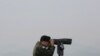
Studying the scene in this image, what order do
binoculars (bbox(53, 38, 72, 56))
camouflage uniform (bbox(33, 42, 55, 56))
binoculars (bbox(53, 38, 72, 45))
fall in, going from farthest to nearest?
camouflage uniform (bbox(33, 42, 55, 56))
binoculars (bbox(53, 38, 72, 45))
binoculars (bbox(53, 38, 72, 56))

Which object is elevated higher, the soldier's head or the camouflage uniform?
the soldier's head

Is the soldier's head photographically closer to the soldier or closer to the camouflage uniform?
the soldier

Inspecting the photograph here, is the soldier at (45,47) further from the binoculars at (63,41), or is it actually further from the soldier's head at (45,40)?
the binoculars at (63,41)

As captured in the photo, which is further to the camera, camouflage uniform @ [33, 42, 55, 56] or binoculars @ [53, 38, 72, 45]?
camouflage uniform @ [33, 42, 55, 56]

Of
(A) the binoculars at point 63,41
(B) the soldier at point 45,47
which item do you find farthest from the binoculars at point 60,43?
(B) the soldier at point 45,47

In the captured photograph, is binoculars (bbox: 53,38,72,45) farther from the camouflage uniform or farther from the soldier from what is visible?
the camouflage uniform

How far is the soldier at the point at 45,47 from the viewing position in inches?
409

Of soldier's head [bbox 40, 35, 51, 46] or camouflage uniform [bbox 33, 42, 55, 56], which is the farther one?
camouflage uniform [bbox 33, 42, 55, 56]

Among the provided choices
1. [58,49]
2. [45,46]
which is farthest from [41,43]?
[58,49]

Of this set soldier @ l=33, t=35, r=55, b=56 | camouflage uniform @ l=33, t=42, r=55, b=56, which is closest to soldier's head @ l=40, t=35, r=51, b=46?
soldier @ l=33, t=35, r=55, b=56

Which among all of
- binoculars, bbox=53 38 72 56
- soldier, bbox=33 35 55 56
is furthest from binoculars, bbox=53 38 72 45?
soldier, bbox=33 35 55 56

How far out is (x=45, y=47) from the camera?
1059cm

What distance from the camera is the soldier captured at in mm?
10385

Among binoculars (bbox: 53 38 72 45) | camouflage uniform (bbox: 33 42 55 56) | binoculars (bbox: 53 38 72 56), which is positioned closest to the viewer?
binoculars (bbox: 53 38 72 56)
